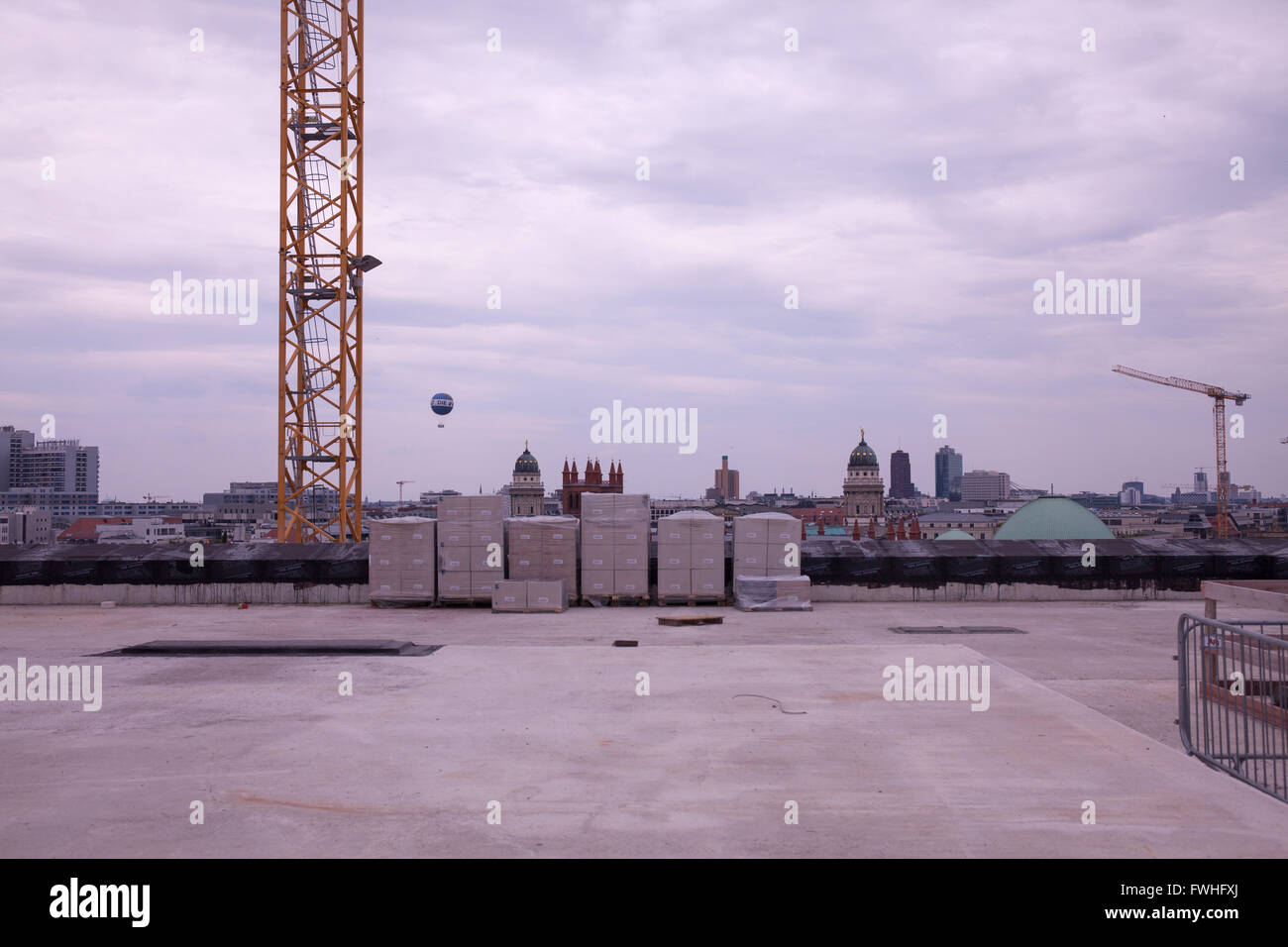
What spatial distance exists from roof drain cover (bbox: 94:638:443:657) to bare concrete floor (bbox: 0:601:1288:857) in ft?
1.59

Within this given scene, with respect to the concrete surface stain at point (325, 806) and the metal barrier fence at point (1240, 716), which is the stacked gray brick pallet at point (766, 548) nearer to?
the metal barrier fence at point (1240, 716)

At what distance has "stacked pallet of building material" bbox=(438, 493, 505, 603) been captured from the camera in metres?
21.2

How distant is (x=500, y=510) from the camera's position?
21.6 m

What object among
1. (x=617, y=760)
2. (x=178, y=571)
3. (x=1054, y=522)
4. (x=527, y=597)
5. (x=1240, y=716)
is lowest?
(x=1054, y=522)

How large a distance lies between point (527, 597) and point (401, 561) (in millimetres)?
3433

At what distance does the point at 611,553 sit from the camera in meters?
21.6

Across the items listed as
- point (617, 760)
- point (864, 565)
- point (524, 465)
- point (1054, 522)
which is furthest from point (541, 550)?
point (524, 465)

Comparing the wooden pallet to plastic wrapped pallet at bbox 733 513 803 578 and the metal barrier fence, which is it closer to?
plastic wrapped pallet at bbox 733 513 803 578

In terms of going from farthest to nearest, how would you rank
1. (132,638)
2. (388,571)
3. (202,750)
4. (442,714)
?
(388,571) → (132,638) → (442,714) → (202,750)

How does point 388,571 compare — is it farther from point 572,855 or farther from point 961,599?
point 572,855

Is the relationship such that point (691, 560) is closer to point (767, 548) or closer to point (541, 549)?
point (767, 548)
